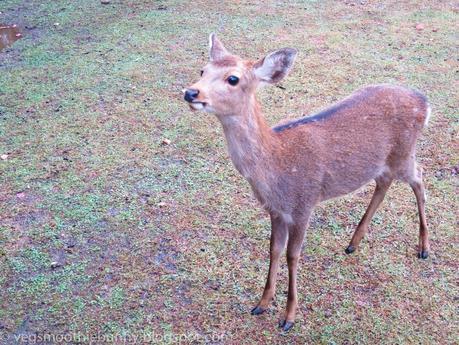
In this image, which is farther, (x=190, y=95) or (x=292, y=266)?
(x=292, y=266)

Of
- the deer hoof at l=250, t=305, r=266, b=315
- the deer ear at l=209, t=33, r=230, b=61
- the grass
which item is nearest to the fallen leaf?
the grass

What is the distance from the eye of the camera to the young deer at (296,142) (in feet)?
8.80

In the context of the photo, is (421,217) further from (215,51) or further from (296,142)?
(215,51)

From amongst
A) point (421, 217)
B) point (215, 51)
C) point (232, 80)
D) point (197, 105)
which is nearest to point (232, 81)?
point (232, 80)

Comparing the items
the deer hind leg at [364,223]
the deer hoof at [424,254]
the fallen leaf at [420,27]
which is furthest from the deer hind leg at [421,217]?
the fallen leaf at [420,27]

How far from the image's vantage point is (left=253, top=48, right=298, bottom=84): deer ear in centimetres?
271

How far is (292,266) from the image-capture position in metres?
3.07

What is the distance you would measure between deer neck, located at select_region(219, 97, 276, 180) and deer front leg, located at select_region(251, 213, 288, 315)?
379 millimetres

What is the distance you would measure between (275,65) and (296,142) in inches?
19.0

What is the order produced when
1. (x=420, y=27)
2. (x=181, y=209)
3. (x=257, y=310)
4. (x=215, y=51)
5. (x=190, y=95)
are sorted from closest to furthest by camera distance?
1. (x=190, y=95)
2. (x=215, y=51)
3. (x=257, y=310)
4. (x=181, y=209)
5. (x=420, y=27)

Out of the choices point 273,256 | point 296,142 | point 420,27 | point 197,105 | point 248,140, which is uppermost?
point 197,105

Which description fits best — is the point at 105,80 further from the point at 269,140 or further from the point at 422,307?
the point at 422,307

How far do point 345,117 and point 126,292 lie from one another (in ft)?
5.81

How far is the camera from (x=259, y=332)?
3.13 metres
